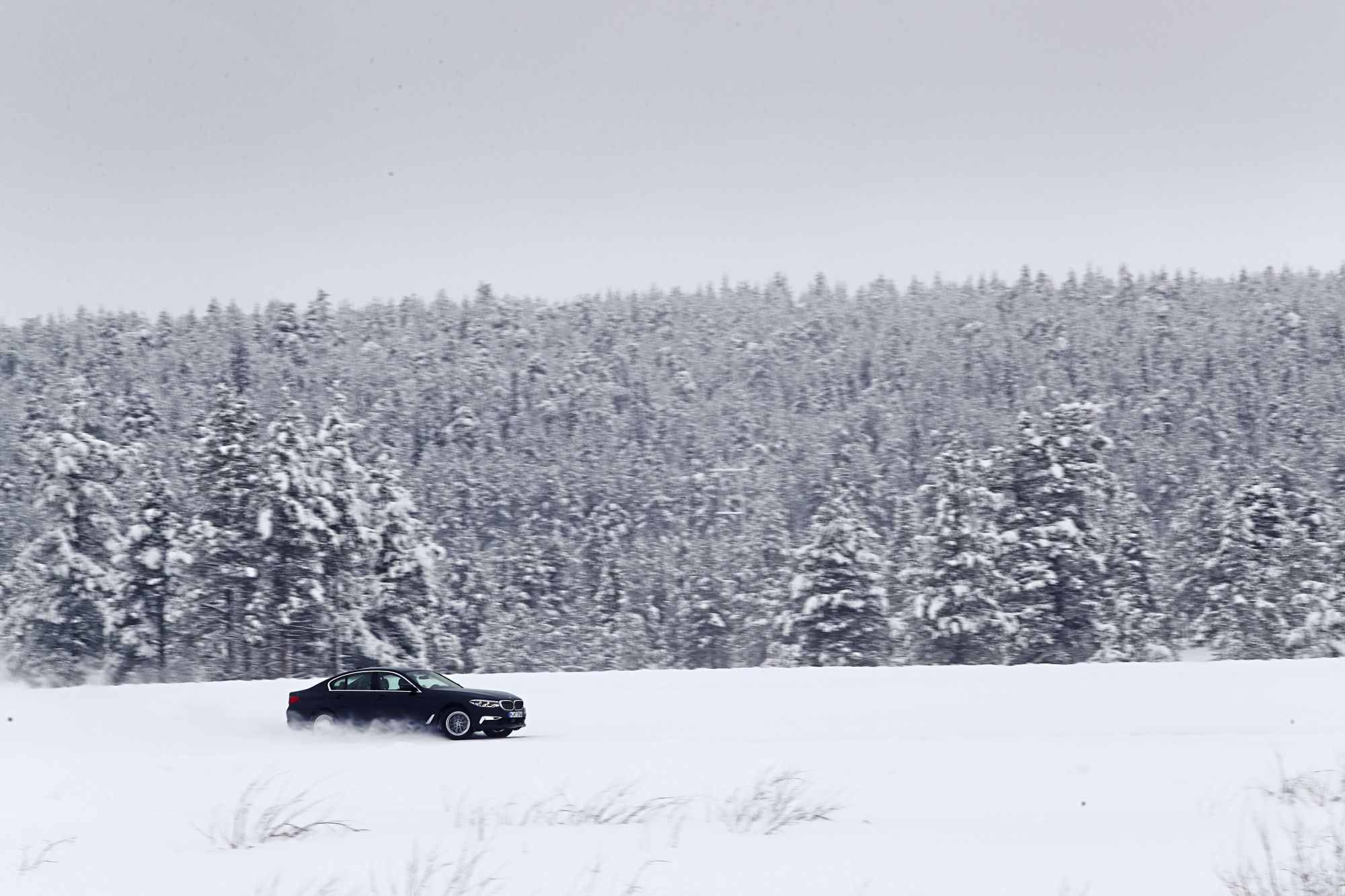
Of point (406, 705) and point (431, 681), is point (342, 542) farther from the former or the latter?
point (406, 705)

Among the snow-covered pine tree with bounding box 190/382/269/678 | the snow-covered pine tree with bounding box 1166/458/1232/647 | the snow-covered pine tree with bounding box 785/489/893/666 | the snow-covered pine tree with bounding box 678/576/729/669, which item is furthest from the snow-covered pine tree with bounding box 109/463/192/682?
the snow-covered pine tree with bounding box 1166/458/1232/647

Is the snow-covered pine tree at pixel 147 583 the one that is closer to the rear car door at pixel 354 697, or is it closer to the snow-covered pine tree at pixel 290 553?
the snow-covered pine tree at pixel 290 553

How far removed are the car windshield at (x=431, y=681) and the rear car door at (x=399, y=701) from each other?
0.15 meters

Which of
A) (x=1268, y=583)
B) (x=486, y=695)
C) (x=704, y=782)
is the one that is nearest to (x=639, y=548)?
(x=1268, y=583)

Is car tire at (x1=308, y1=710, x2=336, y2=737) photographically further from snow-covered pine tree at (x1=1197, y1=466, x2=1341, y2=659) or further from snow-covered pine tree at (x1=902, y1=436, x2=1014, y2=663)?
snow-covered pine tree at (x1=1197, y1=466, x2=1341, y2=659)

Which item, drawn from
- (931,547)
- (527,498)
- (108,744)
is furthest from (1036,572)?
(527,498)

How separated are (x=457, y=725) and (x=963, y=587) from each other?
24.0m

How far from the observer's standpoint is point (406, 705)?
17922 mm

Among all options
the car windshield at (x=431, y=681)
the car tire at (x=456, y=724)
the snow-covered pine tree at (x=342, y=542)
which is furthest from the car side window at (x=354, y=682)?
the snow-covered pine tree at (x=342, y=542)

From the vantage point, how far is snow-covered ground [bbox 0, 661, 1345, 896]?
7.77 m

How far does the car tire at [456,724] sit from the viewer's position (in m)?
17.4

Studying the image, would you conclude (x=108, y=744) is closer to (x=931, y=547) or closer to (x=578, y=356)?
(x=931, y=547)

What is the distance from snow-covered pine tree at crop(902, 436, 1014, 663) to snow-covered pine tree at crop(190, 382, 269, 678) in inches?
867

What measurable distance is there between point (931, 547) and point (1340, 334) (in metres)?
158
